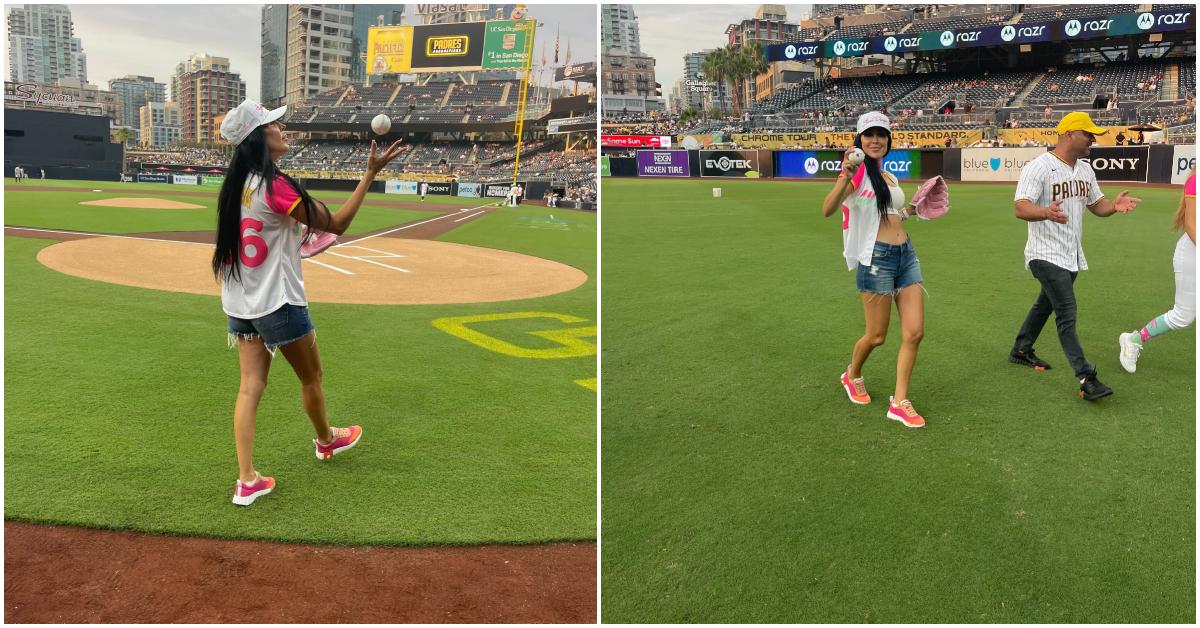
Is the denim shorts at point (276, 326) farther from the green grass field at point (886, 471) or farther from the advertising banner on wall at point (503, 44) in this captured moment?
the advertising banner on wall at point (503, 44)

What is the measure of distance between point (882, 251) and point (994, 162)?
2851 centimetres

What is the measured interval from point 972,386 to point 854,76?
187 feet

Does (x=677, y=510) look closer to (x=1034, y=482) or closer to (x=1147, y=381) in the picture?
(x=1034, y=482)

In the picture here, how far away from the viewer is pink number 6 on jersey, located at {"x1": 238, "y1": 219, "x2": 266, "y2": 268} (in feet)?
12.0

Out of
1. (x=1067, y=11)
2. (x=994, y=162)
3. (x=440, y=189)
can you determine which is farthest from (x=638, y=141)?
(x=994, y=162)

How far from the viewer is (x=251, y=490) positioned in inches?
151

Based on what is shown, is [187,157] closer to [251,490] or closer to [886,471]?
[251,490]

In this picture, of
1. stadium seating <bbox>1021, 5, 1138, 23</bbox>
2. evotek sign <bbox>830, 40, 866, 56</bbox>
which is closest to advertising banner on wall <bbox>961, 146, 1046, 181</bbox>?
stadium seating <bbox>1021, 5, 1138, 23</bbox>

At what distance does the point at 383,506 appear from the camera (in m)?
3.82

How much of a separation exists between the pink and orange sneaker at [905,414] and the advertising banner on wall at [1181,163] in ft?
82.7

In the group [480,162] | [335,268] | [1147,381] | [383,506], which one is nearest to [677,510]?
[383,506]

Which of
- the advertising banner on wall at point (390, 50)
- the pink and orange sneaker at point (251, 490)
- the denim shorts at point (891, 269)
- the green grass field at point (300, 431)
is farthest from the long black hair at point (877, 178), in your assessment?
the advertising banner on wall at point (390, 50)

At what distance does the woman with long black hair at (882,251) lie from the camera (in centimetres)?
464

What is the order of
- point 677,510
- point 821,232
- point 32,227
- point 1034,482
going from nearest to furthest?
point 677,510 < point 1034,482 < point 821,232 < point 32,227
